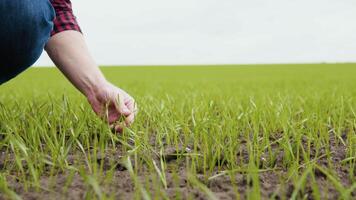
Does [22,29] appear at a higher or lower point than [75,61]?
higher

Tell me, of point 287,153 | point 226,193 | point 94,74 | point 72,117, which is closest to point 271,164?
point 287,153

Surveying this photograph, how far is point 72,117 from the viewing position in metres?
2.14

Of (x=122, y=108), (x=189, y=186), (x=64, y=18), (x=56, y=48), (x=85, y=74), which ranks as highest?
(x=64, y=18)

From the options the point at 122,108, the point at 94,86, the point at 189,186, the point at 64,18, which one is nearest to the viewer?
the point at 189,186

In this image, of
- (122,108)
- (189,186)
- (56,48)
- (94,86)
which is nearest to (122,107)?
(122,108)

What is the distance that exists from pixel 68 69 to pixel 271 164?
96cm

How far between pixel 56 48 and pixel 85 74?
175 mm

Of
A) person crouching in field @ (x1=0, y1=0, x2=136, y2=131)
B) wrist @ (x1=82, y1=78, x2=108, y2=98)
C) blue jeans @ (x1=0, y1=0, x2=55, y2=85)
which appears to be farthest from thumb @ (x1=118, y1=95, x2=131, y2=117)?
blue jeans @ (x1=0, y1=0, x2=55, y2=85)

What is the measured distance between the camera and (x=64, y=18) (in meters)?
2.09

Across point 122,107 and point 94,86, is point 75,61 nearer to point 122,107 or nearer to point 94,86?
point 94,86

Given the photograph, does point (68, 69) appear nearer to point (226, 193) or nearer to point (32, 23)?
point (32, 23)

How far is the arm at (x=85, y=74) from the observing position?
193cm

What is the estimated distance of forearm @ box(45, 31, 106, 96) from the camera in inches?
77.8

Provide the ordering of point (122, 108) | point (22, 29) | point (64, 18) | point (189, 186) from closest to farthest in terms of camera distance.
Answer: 1. point (189, 186)
2. point (22, 29)
3. point (122, 108)
4. point (64, 18)
